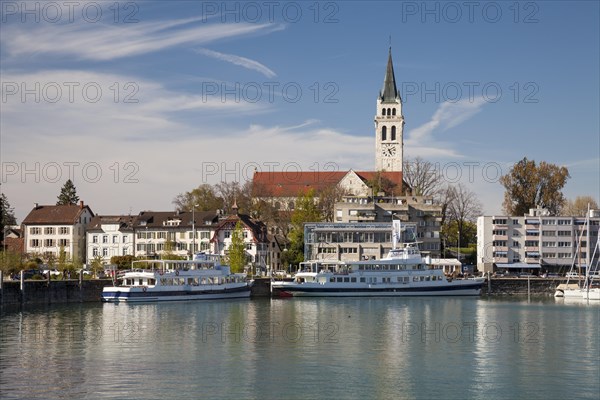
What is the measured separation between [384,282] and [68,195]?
3295 inches

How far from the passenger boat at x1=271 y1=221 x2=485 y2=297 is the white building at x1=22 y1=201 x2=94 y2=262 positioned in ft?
142

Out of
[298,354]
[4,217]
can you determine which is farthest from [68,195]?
[298,354]

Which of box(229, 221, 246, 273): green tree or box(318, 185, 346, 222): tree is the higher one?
box(318, 185, 346, 222): tree

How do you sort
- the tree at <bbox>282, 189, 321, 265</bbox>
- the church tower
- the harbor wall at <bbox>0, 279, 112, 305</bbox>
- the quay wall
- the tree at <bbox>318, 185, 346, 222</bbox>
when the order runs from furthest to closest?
the church tower → the tree at <bbox>318, 185, 346, 222</bbox> → the tree at <bbox>282, 189, 321, 265</bbox> → the quay wall → the harbor wall at <bbox>0, 279, 112, 305</bbox>

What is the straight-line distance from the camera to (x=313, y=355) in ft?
156

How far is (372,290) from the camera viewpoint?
326ft

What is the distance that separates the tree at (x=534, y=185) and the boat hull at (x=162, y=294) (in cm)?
5281

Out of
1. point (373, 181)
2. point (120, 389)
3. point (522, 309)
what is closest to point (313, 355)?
point (120, 389)

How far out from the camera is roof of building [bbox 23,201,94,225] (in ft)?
424

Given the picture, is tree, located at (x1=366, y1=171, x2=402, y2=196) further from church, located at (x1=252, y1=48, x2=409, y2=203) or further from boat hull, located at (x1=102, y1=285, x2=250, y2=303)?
boat hull, located at (x1=102, y1=285, x2=250, y2=303)

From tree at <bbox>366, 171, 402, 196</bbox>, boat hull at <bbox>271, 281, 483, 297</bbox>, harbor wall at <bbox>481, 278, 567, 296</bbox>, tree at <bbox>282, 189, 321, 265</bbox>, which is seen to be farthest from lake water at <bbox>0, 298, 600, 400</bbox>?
tree at <bbox>366, 171, 402, 196</bbox>

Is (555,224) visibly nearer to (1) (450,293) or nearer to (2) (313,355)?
(1) (450,293)

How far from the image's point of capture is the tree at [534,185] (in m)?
128

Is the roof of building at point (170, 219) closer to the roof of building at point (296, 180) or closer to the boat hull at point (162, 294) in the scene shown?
the roof of building at point (296, 180)
